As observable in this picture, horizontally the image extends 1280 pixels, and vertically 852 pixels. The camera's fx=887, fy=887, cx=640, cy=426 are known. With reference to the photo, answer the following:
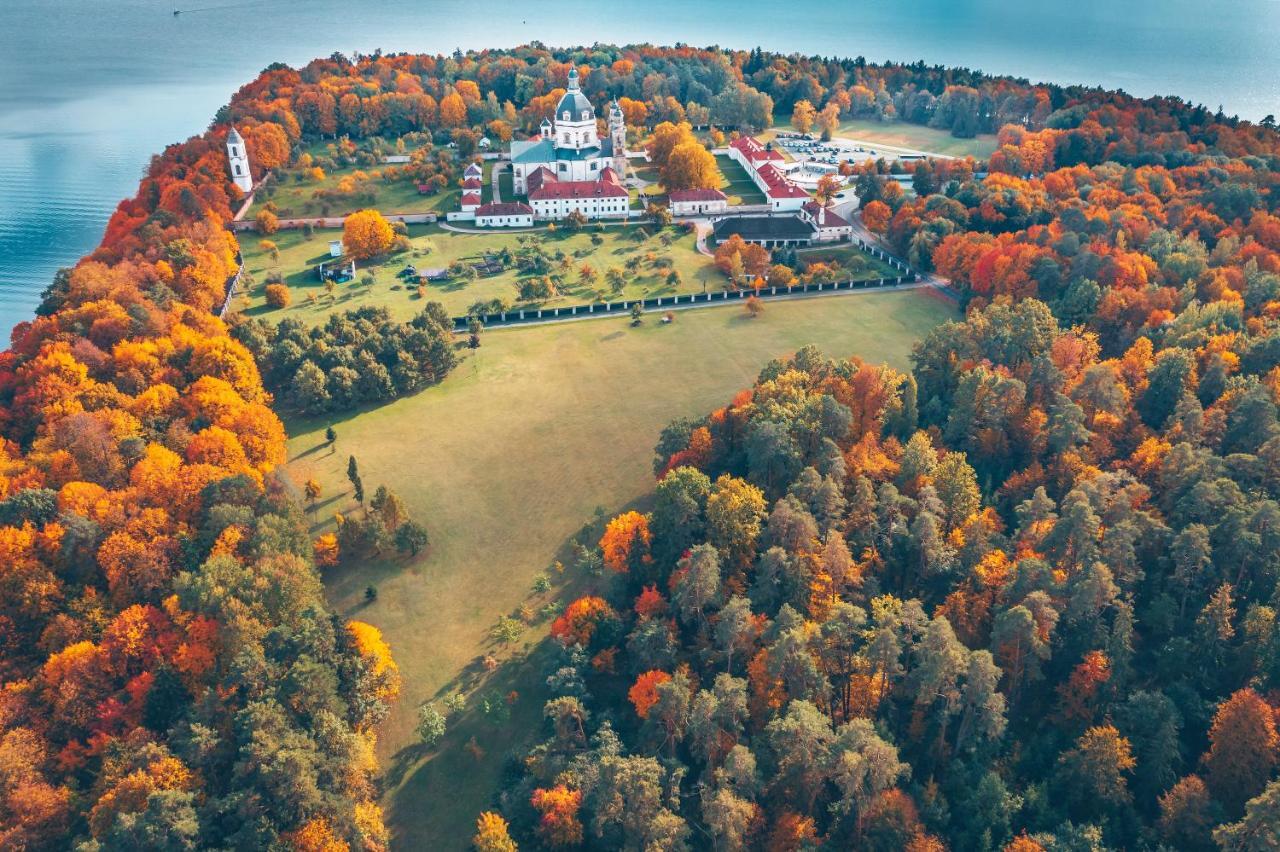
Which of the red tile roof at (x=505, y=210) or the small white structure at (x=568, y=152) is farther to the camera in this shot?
the small white structure at (x=568, y=152)

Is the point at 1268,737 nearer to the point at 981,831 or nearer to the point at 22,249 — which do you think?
the point at 981,831

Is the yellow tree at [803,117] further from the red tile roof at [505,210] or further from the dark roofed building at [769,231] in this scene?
the red tile roof at [505,210]

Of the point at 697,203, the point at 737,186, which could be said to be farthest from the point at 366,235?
the point at 737,186

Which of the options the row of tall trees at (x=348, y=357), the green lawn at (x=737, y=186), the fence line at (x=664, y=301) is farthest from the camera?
the green lawn at (x=737, y=186)

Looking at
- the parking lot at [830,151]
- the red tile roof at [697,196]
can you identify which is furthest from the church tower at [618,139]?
the parking lot at [830,151]

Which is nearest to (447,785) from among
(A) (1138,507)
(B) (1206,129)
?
(A) (1138,507)

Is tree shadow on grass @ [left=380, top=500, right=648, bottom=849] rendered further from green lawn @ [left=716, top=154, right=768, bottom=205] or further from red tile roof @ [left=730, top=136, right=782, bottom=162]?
red tile roof @ [left=730, top=136, right=782, bottom=162]

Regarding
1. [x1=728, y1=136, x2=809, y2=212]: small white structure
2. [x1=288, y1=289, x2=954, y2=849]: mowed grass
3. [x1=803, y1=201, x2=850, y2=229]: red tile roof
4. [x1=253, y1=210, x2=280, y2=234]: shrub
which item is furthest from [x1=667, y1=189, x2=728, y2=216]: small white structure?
[x1=253, y1=210, x2=280, y2=234]: shrub
